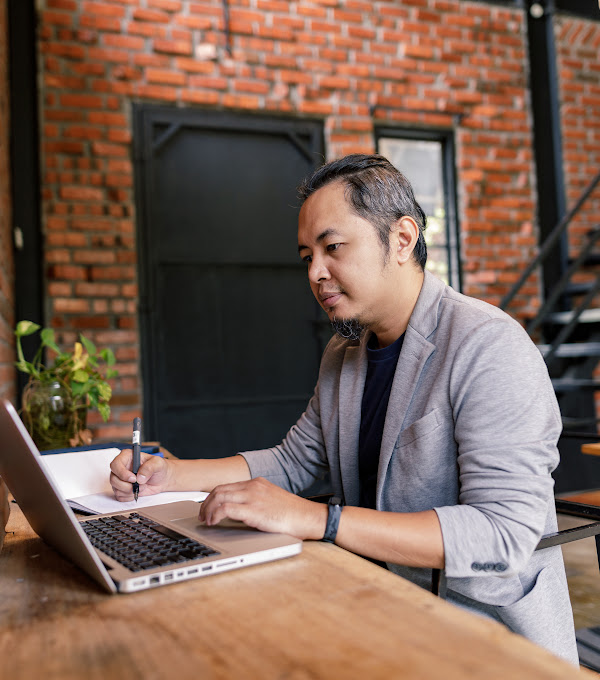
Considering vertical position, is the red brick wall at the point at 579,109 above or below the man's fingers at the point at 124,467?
above

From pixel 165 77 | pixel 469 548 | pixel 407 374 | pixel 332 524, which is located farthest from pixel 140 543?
pixel 165 77

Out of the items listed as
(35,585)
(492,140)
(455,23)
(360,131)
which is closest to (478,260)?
(492,140)

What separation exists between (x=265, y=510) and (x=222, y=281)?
9.83 ft

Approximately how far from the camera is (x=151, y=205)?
3.78m

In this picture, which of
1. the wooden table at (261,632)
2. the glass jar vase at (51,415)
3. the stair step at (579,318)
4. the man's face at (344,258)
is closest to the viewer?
the wooden table at (261,632)

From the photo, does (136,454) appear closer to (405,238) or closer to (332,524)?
(332,524)

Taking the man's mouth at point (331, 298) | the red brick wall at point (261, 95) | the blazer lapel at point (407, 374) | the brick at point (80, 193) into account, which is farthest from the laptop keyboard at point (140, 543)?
the brick at point (80, 193)

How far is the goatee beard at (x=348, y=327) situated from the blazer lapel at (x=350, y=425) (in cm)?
7

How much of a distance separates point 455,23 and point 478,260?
156cm

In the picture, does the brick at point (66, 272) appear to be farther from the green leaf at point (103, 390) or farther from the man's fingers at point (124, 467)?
the man's fingers at point (124, 467)

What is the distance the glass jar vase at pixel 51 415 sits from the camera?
6.16ft

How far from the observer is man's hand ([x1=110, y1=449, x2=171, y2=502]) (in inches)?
52.3

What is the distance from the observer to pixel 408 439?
50.4 inches

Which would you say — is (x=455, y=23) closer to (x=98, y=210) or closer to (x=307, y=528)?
(x=98, y=210)
